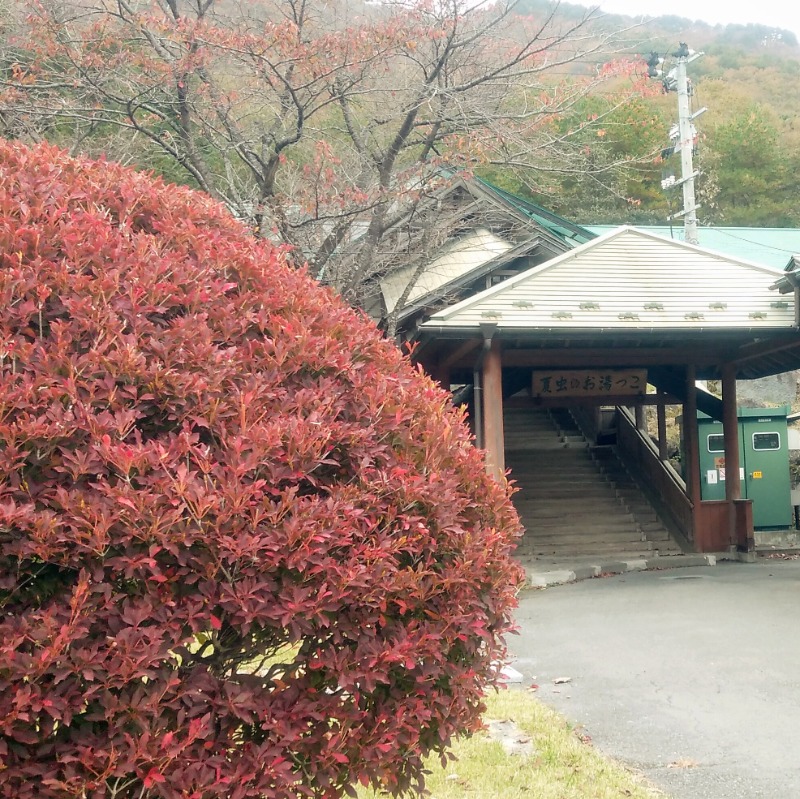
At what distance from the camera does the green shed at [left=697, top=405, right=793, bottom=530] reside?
57.1 feet

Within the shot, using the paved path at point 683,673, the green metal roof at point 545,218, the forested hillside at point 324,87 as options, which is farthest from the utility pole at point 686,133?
the paved path at point 683,673

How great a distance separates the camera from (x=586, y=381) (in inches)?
573

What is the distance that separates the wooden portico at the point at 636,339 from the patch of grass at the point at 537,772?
712cm

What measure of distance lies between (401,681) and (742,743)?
3413 mm

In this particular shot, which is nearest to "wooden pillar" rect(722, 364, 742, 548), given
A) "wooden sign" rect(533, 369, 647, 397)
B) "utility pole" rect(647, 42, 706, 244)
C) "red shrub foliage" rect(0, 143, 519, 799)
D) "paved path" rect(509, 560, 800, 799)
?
"wooden sign" rect(533, 369, 647, 397)

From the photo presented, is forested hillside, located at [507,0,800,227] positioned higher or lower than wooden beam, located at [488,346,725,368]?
Answer: higher

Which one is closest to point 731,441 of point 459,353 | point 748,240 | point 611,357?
point 611,357

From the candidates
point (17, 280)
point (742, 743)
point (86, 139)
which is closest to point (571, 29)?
point (86, 139)

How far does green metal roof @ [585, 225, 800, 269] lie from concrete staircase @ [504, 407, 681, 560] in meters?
7.83

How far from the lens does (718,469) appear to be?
697 inches

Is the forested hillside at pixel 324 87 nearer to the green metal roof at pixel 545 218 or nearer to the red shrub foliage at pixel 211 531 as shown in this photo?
the green metal roof at pixel 545 218

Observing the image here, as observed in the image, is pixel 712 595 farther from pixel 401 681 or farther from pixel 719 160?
pixel 719 160

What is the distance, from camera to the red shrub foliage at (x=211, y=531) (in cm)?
209

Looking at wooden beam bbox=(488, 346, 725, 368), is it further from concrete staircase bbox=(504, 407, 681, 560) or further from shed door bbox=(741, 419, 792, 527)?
shed door bbox=(741, 419, 792, 527)
